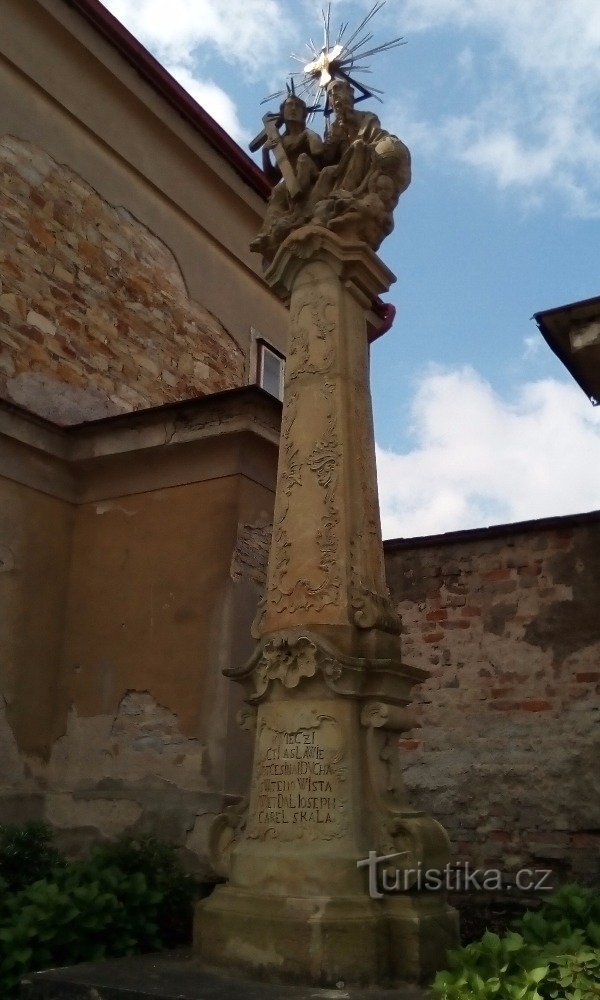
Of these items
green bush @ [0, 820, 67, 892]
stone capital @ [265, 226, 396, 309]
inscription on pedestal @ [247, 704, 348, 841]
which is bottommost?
green bush @ [0, 820, 67, 892]

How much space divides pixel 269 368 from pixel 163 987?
8.04 m

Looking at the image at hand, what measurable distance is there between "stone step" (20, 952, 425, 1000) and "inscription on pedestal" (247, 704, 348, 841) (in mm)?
592

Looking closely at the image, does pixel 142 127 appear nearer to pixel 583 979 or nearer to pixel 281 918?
pixel 281 918

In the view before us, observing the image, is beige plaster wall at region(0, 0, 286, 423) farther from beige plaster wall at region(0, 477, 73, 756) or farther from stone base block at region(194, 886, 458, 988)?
stone base block at region(194, 886, 458, 988)

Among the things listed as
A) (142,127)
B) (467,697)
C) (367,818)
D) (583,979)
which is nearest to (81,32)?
(142,127)

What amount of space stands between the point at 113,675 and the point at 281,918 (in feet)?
9.75

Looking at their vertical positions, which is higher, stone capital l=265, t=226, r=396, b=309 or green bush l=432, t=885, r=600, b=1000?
stone capital l=265, t=226, r=396, b=309

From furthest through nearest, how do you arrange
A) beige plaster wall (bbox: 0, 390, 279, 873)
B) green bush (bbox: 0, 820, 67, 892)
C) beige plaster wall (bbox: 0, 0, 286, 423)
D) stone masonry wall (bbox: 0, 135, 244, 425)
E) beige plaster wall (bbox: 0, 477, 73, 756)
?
1. beige plaster wall (bbox: 0, 0, 286, 423)
2. stone masonry wall (bbox: 0, 135, 244, 425)
3. beige plaster wall (bbox: 0, 477, 73, 756)
4. beige plaster wall (bbox: 0, 390, 279, 873)
5. green bush (bbox: 0, 820, 67, 892)

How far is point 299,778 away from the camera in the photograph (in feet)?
12.5

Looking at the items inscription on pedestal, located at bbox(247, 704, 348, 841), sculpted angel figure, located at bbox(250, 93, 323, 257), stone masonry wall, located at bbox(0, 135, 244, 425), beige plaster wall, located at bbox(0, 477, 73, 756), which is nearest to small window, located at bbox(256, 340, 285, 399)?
stone masonry wall, located at bbox(0, 135, 244, 425)

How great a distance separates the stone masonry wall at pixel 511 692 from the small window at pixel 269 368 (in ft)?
12.9

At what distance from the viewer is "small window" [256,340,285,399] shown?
10344 mm

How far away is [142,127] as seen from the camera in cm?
923

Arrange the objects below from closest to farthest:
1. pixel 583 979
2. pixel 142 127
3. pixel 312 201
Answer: pixel 583 979
pixel 312 201
pixel 142 127
